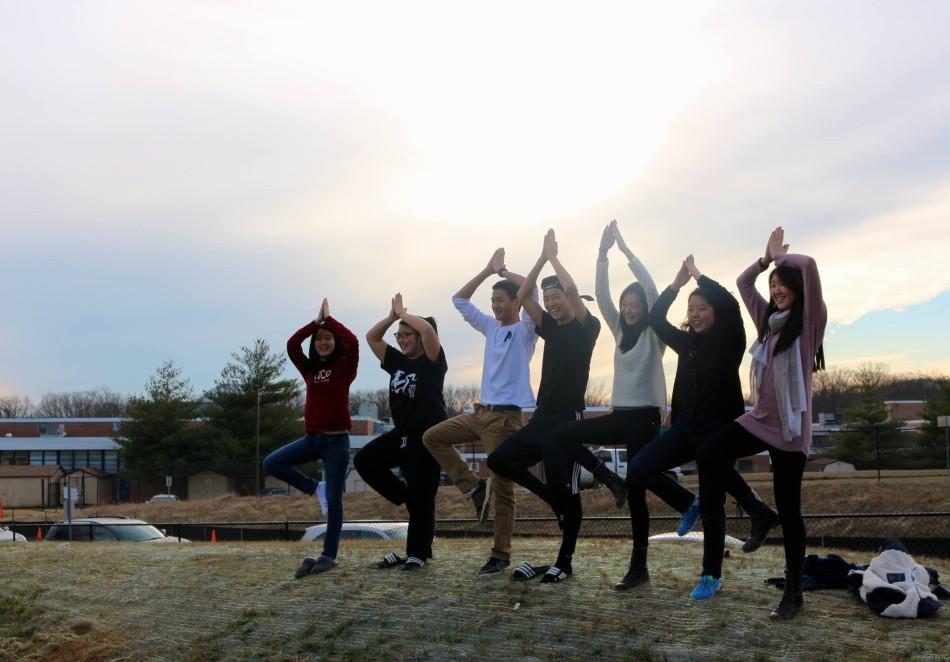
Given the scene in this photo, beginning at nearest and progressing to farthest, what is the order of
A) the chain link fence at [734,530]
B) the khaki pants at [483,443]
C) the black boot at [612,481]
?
1. the black boot at [612,481]
2. the khaki pants at [483,443]
3. the chain link fence at [734,530]

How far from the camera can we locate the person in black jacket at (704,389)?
24.7 ft

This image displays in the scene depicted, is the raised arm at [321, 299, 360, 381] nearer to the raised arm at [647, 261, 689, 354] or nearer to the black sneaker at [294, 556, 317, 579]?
the black sneaker at [294, 556, 317, 579]

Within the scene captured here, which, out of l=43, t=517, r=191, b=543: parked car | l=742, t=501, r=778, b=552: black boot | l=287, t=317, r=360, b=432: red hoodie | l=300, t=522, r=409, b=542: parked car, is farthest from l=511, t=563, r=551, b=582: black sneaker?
l=43, t=517, r=191, b=543: parked car

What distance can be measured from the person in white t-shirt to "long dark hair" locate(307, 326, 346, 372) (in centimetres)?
123

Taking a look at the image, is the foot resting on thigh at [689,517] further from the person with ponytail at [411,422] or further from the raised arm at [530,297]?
the person with ponytail at [411,422]

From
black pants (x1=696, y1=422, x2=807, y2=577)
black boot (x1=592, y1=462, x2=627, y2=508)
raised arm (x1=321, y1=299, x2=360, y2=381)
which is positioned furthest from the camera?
raised arm (x1=321, y1=299, x2=360, y2=381)

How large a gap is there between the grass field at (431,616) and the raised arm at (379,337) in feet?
7.04

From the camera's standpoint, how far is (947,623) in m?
Answer: 6.95

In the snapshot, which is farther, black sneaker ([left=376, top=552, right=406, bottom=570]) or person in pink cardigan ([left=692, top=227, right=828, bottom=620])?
black sneaker ([left=376, top=552, right=406, bottom=570])

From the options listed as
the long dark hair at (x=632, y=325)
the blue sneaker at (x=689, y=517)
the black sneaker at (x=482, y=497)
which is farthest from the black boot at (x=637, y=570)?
the long dark hair at (x=632, y=325)

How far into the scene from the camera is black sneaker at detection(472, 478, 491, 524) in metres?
8.77

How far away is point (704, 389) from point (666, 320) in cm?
76

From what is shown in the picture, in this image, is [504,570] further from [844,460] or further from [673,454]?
[844,460]

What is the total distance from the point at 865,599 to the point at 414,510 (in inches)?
162
